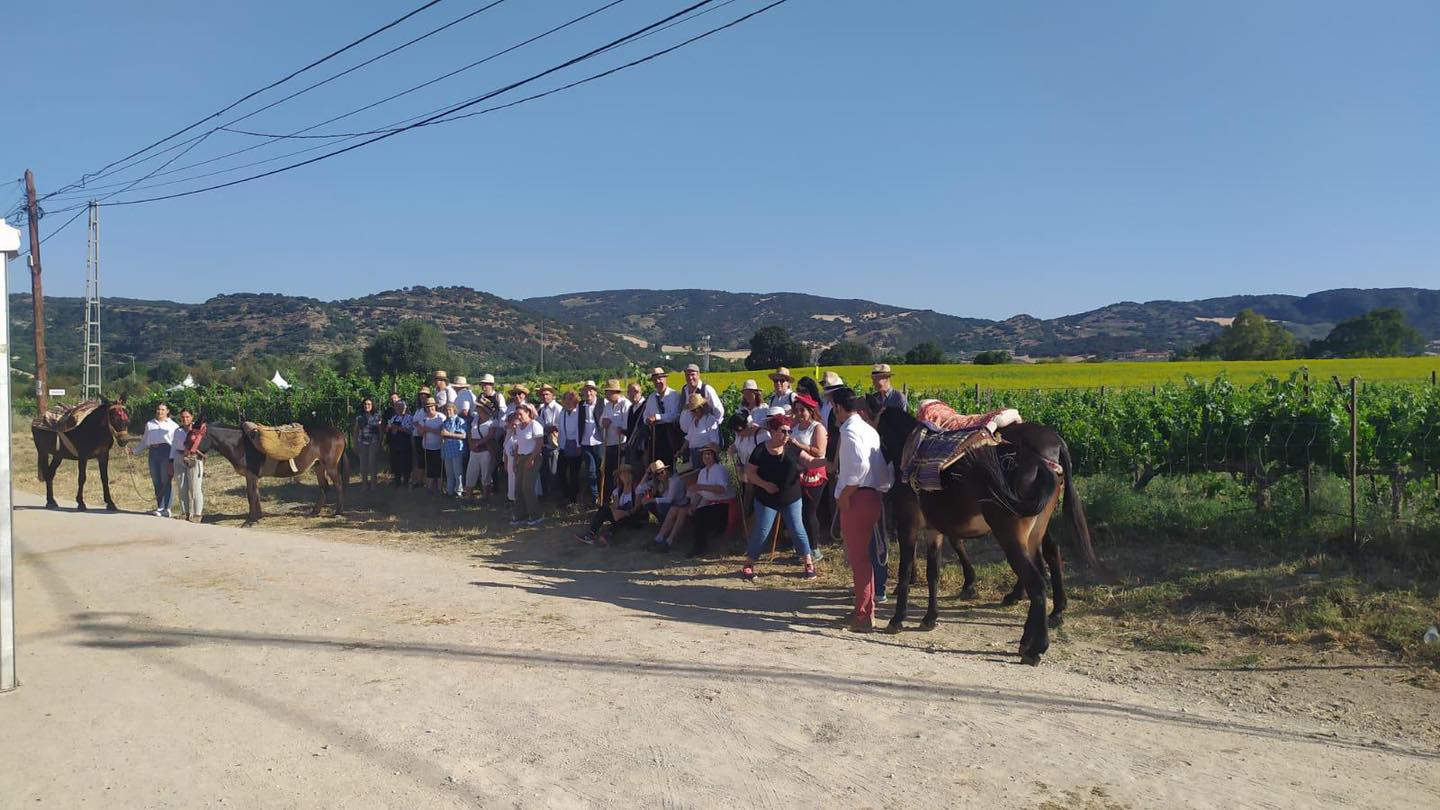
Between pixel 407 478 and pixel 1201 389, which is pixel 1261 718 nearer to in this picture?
pixel 1201 389

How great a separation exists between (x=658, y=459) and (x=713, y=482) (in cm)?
181

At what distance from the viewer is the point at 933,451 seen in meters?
7.26

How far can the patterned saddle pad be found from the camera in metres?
7.14

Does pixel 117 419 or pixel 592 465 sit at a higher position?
pixel 117 419

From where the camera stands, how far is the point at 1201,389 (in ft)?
35.6

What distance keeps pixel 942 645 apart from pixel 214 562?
7.73m

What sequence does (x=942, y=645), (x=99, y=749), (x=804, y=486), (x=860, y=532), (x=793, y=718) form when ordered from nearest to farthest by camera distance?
1. (x=99, y=749)
2. (x=793, y=718)
3. (x=942, y=645)
4. (x=860, y=532)
5. (x=804, y=486)

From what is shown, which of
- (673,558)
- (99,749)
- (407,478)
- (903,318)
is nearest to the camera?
(99,749)

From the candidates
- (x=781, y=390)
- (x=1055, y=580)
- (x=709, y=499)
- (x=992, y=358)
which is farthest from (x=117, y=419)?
(x=992, y=358)

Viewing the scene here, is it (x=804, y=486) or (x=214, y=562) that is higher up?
(x=804, y=486)

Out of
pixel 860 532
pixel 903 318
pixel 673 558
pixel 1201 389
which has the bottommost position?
pixel 673 558

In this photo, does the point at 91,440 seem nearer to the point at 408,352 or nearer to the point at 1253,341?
the point at 408,352

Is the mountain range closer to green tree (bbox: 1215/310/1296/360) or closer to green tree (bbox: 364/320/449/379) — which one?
green tree (bbox: 1215/310/1296/360)

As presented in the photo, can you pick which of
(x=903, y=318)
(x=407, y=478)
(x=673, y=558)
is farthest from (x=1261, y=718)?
(x=903, y=318)
